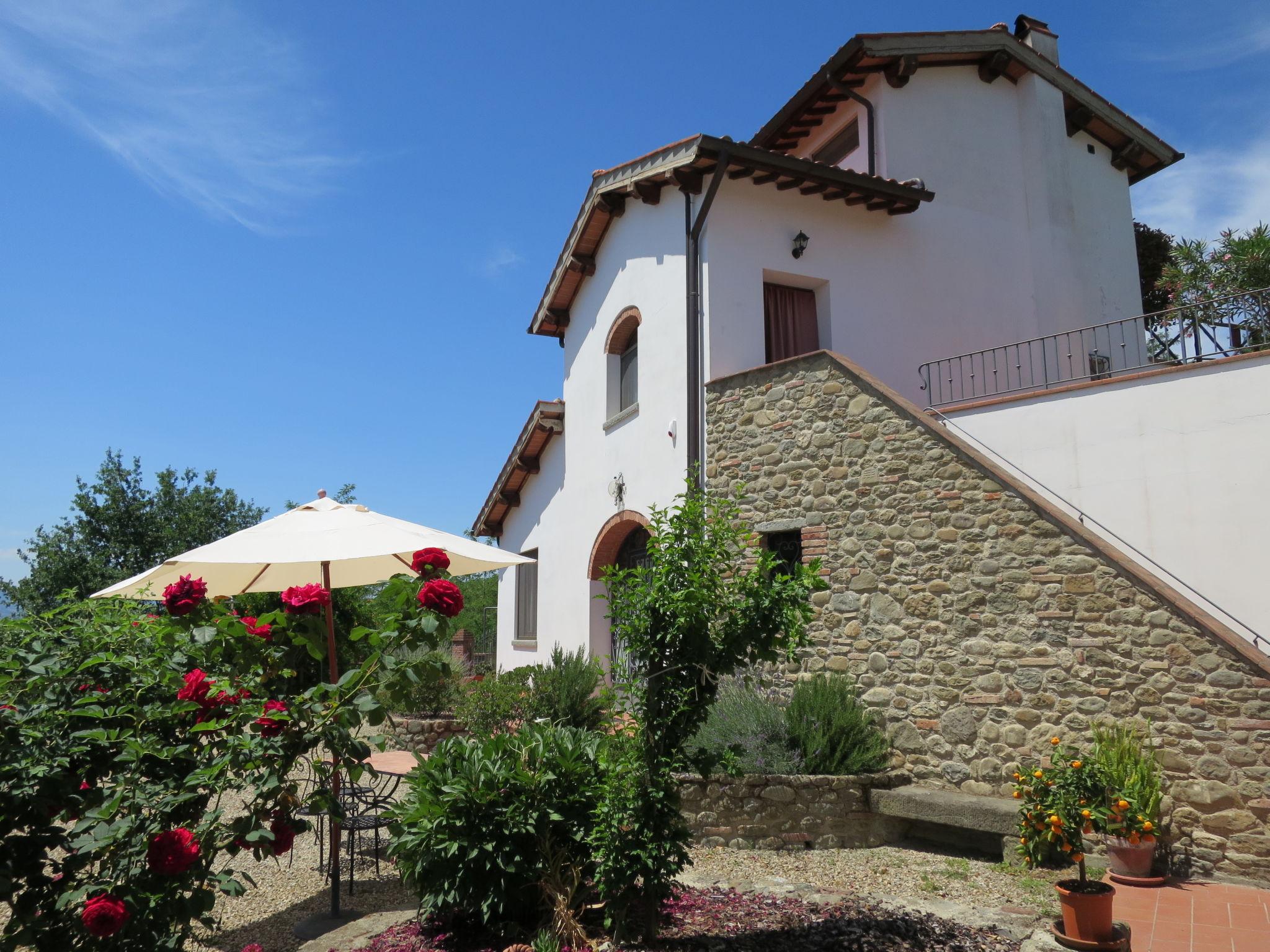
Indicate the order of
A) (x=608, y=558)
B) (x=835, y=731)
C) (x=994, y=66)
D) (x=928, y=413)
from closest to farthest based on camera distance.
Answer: (x=835, y=731)
(x=928, y=413)
(x=608, y=558)
(x=994, y=66)

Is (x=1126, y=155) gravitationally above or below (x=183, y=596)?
above

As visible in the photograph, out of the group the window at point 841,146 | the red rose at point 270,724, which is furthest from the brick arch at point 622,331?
the red rose at point 270,724

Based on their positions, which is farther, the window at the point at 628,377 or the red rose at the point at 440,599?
the window at the point at 628,377

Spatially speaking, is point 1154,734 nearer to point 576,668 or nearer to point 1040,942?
point 1040,942

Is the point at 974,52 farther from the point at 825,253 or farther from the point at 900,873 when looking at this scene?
the point at 900,873

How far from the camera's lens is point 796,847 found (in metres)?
6.60

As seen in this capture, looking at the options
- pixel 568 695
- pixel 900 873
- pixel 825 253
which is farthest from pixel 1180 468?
pixel 568 695

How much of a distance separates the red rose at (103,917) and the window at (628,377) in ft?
28.5

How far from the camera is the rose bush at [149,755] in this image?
3287mm

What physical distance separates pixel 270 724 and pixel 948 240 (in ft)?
34.2

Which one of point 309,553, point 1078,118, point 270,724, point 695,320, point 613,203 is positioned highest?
point 1078,118

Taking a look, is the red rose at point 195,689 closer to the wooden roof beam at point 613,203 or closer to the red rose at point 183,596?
the red rose at point 183,596

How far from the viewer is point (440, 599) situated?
4.09 meters

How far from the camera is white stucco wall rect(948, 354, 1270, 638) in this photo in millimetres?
6766
